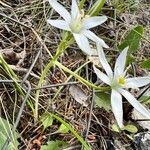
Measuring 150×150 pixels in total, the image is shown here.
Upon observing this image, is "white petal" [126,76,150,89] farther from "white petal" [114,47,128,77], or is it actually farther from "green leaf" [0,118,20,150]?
"green leaf" [0,118,20,150]

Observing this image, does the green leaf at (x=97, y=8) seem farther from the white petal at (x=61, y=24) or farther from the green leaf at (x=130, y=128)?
the green leaf at (x=130, y=128)

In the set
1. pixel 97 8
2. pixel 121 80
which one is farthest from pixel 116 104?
pixel 97 8

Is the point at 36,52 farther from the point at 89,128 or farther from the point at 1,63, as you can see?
the point at 89,128

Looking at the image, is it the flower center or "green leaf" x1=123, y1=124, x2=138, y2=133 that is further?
"green leaf" x1=123, y1=124, x2=138, y2=133

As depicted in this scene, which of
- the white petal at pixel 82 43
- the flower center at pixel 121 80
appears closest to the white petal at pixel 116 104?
the flower center at pixel 121 80

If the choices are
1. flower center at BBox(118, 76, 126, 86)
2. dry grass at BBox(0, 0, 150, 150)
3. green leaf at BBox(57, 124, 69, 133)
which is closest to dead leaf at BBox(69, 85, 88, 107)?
dry grass at BBox(0, 0, 150, 150)

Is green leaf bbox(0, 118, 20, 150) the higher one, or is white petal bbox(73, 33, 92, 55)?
white petal bbox(73, 33, 92, 55)

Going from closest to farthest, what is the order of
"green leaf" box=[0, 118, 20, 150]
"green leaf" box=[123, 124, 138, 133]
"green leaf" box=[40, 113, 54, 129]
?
"green leaf" box=[0, 118, 20, 150] < "green leaf" box=[40, 113, 54, 129] < "green leaf" box=[123, 124, 138, 133]

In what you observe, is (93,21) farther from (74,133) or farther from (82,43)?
(74,133)
